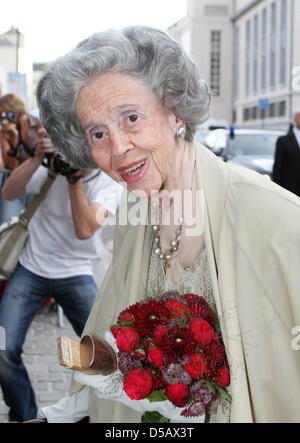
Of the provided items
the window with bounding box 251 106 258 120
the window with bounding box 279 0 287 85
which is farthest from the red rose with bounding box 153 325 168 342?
the window with bounding box 251 106 258 120

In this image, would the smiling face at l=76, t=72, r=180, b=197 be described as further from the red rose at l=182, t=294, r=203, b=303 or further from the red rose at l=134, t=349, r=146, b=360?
the red rose at l=134, t=349, r=146, b=360

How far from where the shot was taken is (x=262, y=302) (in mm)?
1519

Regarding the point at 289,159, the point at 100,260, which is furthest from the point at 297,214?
the point at 289,159

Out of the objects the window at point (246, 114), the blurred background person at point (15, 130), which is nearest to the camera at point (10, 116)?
the blurred background person at point (15, 130)

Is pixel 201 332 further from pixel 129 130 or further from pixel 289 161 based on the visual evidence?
pixel 289 161

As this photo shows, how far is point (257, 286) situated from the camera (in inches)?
60.3

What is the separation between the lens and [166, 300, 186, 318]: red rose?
1588 mm

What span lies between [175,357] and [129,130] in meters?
0.68

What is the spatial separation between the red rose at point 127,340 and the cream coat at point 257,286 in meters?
0.23

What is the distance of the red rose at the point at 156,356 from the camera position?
59.6 inches

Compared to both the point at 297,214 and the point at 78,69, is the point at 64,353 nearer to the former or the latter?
the point at 297,214

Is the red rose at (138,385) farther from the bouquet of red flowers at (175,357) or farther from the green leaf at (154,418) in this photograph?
the green leaf at (154,418)

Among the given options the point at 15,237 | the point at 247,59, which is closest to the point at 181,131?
the point at 15,237

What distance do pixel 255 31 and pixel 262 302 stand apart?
249 ft
